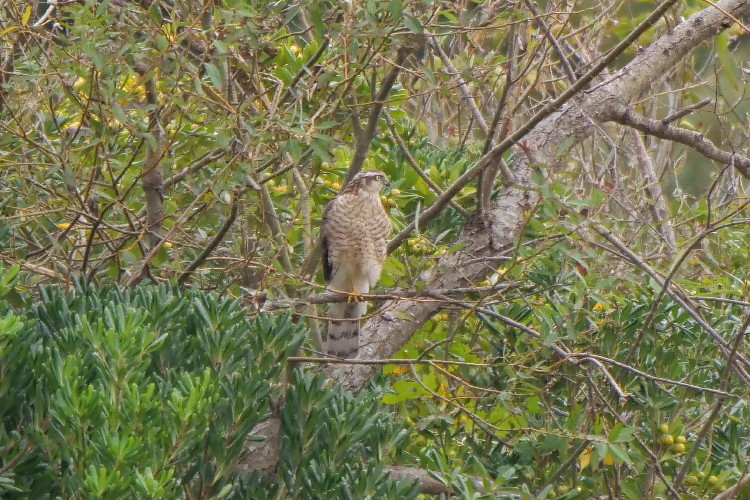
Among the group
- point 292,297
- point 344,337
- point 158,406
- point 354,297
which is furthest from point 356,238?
point 158,406

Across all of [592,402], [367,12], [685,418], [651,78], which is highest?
[367,12]

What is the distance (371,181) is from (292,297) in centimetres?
134

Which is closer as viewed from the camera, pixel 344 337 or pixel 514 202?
pixel 514 202

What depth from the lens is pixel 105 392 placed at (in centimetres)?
206

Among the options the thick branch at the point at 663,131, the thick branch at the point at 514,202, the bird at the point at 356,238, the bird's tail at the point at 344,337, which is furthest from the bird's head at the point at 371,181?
the thick branch at the point at 663,131

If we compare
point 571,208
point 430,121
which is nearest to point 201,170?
point 571,208

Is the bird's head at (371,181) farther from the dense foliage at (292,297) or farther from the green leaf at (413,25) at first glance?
the green leaf at (413,25)

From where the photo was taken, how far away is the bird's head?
16.0ft

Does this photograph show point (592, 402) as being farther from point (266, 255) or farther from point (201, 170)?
point (201, 170)

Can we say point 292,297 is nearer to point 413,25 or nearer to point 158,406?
point 413,25

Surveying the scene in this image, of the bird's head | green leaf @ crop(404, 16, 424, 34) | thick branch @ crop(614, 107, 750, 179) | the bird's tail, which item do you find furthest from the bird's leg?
thick branch @ crop(614, 107, 750, 179)

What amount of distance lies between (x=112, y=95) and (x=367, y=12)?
868 millimetres

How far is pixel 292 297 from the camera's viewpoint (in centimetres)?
377

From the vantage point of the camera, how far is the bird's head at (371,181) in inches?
192
